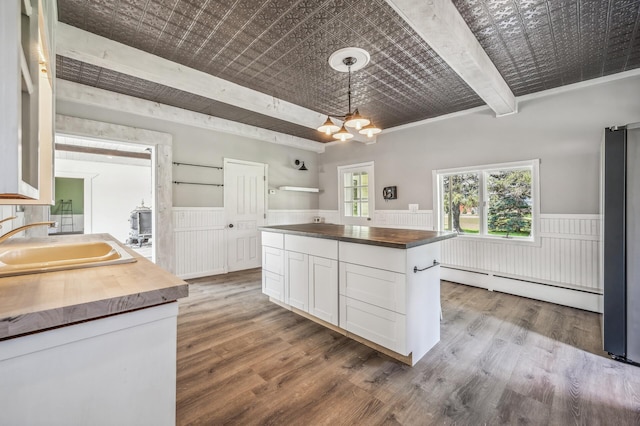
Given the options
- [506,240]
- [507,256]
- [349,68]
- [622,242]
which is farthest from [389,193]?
[622,242]

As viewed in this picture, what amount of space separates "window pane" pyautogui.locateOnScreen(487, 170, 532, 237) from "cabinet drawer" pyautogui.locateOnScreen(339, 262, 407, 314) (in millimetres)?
2667

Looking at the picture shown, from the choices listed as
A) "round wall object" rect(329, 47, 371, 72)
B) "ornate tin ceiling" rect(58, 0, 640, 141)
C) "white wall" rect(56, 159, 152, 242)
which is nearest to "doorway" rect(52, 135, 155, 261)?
"white wall" rect(56, 159, 152, 242)

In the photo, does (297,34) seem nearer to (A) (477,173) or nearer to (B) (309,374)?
(B) (309,374)

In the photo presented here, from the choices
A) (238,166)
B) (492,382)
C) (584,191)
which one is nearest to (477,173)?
(584,191)

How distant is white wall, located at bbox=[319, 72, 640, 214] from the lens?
3025 millimetres

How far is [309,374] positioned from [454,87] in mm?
3473

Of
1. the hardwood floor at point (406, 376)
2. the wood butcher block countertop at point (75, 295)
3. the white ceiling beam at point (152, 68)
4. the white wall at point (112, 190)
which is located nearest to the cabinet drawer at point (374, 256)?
the hardwood floor at point (406, 376)

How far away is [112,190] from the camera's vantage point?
27.2 ft

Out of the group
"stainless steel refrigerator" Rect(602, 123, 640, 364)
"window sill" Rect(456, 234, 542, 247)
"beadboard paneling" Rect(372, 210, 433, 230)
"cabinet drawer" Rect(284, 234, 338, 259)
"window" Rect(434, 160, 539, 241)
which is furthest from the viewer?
"beadboard paneling" Rect(372, 210, 433, 230)

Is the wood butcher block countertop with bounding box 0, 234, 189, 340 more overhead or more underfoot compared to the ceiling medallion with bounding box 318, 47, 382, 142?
more underfoot

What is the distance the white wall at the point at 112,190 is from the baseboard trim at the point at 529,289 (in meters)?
9.03

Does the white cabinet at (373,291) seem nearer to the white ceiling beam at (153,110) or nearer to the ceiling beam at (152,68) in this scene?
the ceiling beam at (152,68)

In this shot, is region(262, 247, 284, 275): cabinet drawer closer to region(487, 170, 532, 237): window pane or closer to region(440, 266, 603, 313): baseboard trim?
region(440, 266, 603, 313): baseboard trim

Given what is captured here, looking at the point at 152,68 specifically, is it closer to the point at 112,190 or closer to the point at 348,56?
the point at 348,56
